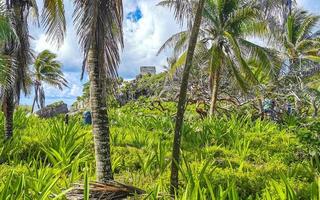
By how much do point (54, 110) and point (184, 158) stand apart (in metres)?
30.0

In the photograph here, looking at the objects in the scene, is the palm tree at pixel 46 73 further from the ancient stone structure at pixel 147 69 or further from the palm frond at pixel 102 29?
the palm frond at pixel 102 29

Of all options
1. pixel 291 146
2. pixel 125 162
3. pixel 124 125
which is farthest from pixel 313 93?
pixel 125 162

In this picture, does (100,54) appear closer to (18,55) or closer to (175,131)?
(175,131)

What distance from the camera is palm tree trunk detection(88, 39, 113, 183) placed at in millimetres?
5816

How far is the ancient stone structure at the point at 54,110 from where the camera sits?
3216 centimetres

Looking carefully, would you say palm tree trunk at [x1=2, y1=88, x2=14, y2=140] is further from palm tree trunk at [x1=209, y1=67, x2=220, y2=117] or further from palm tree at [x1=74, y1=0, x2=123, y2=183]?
palm tree trunk at [x1=209, y1=67, x2=220, y2=117]

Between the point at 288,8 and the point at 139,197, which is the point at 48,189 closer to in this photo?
the point at 139,197

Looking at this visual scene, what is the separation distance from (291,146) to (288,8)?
19.2ft

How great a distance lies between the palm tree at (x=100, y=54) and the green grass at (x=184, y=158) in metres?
0.43

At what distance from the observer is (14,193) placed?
13.3ft

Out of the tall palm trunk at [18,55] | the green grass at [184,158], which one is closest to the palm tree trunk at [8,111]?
the tall palm trunk at [18,55]

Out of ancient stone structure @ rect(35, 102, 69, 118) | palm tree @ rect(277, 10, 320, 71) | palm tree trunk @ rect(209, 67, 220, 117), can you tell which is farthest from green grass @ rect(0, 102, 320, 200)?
ancient stone structure @ rect(35, 102, 69, 118)

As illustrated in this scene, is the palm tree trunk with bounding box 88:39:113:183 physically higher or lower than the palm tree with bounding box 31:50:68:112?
lower

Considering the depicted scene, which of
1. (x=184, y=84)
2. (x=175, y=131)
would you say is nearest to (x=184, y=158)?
(x=175, y=131)
